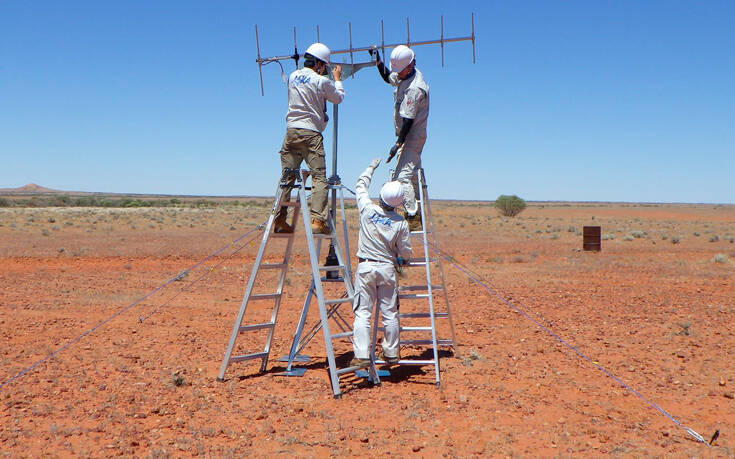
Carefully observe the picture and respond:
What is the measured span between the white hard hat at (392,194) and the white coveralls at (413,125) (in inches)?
15.1

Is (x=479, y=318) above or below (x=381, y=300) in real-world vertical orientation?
below

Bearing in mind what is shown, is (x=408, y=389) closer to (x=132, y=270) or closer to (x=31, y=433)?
(x=31, y=433)

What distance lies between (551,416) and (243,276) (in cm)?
1113

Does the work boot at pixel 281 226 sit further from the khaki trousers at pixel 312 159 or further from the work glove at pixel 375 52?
the work glove at pixel 375 52

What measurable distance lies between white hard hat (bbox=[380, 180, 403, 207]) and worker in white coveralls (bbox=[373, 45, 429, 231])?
39cm

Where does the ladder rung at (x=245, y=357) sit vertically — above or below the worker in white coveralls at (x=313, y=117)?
below

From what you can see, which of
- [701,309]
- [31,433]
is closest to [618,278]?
[701,309]

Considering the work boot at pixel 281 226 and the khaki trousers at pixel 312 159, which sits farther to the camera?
the work boot at pixel 281 226

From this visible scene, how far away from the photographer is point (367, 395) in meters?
6.21

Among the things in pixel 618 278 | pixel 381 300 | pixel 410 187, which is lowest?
pixel 618 278

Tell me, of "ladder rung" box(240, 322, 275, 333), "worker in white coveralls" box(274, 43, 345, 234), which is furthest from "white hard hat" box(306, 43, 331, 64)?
"ladder rung" box(240, 322, 275, 333)

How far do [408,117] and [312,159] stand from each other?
117cm

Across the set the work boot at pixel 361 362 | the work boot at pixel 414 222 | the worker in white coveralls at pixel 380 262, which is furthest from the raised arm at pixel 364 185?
the work boot at pixel 361 362

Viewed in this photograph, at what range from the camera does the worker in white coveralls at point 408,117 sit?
6652 mm
